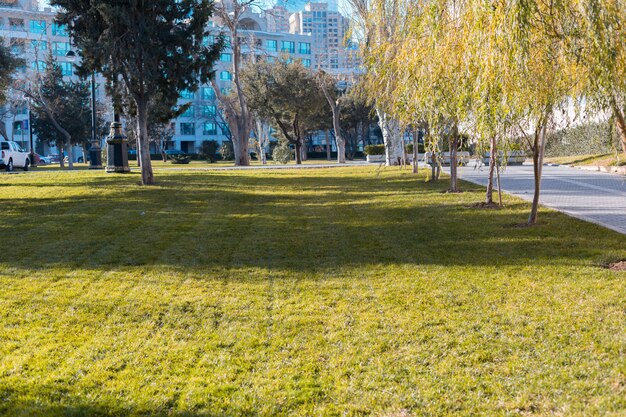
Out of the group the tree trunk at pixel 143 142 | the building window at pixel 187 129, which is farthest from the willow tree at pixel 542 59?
the building window at pixel 187 129

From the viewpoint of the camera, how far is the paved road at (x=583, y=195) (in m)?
12.9

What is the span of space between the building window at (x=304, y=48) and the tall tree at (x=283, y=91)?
5626 cm

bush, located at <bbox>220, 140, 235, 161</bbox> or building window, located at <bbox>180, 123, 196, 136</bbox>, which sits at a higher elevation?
building window, located at <bbox>180, 123, 196, 136</bbox>

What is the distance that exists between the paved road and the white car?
82.1 feet

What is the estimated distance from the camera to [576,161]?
116ft

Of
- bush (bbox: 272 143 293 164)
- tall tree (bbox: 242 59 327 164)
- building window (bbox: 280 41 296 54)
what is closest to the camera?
tall tree (bbox: 242 59 327 164)

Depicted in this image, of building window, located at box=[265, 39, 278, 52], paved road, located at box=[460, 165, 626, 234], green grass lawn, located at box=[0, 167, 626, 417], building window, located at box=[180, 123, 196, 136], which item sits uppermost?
building window, located at box=[265, 39, 278, 52]

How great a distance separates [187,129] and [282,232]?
9002cm

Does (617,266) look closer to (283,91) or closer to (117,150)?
(117,150)

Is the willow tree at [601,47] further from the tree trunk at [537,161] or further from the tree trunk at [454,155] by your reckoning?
the tree trunk at [454,155]

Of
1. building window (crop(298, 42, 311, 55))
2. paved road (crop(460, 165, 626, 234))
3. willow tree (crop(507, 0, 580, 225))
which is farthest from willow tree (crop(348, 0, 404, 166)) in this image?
building window (crop(298, 42, 311, 55))

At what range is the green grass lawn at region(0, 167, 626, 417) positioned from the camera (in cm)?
456

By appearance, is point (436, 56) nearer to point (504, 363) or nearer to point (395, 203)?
point (504, 363)

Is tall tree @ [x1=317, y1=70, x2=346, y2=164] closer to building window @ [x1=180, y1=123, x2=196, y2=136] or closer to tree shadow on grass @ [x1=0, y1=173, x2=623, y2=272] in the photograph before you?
tree shadow on grass @ [x1=0, y1=173, x2=623, y2=272]
